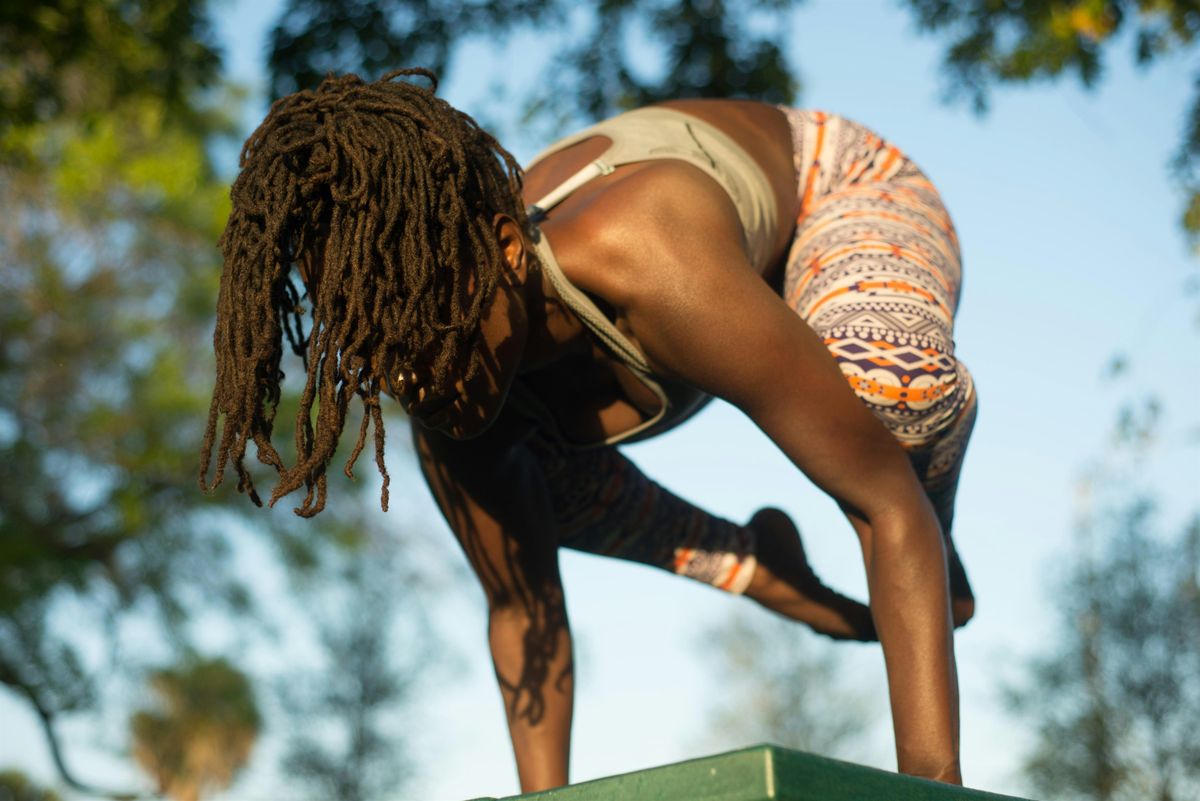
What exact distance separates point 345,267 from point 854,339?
85cm

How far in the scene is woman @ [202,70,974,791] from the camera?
2170 mm

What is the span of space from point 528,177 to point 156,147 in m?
12.0

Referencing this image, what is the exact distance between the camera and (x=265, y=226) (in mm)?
2160

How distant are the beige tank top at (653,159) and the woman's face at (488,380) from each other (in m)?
0.09

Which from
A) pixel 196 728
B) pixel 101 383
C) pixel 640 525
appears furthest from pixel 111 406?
pixel 640 525

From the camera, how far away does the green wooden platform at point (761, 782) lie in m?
1.40

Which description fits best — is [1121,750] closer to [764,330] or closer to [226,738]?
[226,738]

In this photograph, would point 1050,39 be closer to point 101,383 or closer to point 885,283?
point 885,283

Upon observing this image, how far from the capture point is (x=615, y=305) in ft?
7.69

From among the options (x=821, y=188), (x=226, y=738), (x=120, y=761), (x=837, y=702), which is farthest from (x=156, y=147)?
(x=821, y=188)

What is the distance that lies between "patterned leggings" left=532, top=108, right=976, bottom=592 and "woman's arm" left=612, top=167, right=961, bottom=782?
0.11 m

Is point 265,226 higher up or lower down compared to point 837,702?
lower down

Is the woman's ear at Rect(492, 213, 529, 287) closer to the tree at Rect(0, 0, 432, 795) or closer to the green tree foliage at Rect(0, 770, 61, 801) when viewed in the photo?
the tree at Rect(0, 0, 432, 795)

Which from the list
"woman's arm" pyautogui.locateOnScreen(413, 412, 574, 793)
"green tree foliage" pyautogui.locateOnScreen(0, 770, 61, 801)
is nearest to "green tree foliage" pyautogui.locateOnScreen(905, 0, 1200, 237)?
"woman's arm" pyautogui.locateOnScreen(413, 412, 574, 793)
